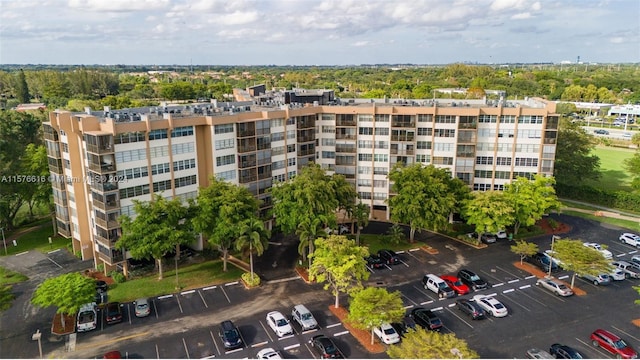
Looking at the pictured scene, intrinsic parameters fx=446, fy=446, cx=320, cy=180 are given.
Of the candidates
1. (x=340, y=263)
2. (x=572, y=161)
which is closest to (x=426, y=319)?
(x=340, y=263)

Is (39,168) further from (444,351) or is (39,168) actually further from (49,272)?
(444,351)

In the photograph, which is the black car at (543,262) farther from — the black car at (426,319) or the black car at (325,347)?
the black car at (325,347)

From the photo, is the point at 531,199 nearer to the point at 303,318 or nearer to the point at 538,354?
the point at 538,354

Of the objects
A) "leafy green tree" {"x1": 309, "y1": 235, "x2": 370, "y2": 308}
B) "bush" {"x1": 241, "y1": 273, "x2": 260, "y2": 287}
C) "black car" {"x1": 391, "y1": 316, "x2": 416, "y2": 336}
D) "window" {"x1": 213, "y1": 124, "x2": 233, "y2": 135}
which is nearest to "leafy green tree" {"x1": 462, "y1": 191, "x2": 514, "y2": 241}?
"black car" {"x1": 391, "y1": 316, "x2": 416, "y2": 336}

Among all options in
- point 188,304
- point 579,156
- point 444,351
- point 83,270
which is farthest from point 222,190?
point 579,156

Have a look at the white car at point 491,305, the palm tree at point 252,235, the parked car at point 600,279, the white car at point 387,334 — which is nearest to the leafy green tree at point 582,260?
the parked car at point 600,279

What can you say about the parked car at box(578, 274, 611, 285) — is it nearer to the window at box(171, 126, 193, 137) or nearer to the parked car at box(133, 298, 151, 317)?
the parked car at box(133, 298, 151, 317)
